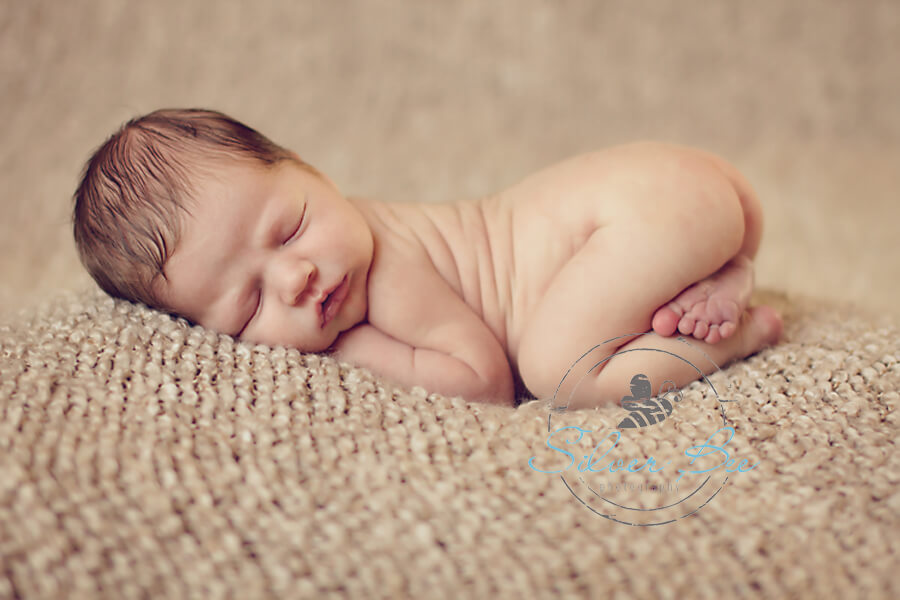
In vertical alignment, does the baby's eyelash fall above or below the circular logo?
above

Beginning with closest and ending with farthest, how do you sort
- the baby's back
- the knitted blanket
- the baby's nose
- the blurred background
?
the knitted blanket, the baby's nose, the baby's back, the blurred background

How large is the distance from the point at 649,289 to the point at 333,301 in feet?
1.44

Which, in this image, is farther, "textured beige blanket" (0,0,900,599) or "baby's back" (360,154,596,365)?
"baby's back" (360,154,596,365)

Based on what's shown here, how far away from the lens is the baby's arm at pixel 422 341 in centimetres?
105

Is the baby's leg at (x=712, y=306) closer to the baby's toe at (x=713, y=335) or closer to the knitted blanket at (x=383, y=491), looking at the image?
the baby's toe at (x=713, y=335)

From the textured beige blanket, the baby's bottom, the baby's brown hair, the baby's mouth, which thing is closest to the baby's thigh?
the baby's bottom

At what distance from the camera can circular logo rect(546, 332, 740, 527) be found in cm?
74

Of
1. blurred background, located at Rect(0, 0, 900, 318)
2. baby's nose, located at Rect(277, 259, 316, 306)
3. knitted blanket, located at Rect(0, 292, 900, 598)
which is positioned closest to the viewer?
knitted blanket, located at Rect(0, 292, 900, 598)

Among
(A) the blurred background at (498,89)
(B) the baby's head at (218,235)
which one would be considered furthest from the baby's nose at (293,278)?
(A) the blurred background at (498,89)

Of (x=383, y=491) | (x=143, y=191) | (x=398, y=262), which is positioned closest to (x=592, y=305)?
(x=398, y=262)

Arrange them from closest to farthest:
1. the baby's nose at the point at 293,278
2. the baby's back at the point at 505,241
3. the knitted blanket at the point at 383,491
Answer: the knitted blanket at the point at 383,491
the baby's nose at the point at 293,278
the baby's back at the point at 505,241

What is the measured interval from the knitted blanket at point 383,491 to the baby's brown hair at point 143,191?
130 mm

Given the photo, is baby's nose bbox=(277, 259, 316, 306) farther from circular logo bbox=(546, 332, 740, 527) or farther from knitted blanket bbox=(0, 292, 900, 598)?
circular logo bbox=(546, 332, 740, 527)

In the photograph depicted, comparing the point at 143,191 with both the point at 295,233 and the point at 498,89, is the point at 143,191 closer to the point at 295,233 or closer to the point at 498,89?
the point at 295,233
